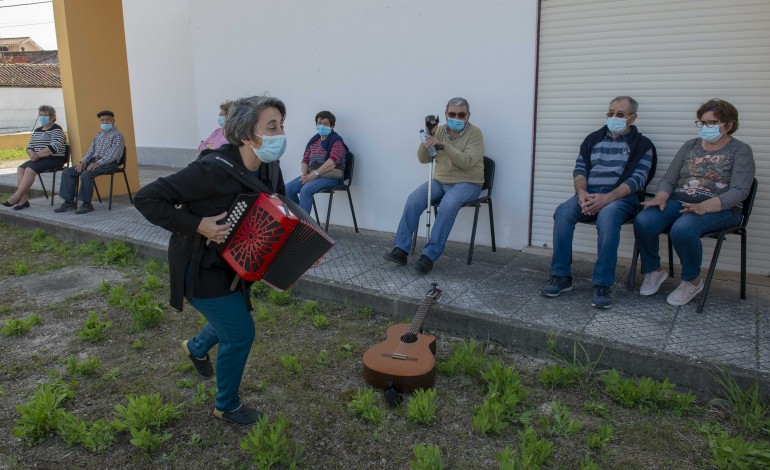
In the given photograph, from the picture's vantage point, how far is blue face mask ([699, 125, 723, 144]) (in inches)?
166

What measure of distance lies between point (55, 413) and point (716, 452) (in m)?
3.43

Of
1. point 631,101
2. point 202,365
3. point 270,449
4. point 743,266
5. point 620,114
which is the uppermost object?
point 631,101

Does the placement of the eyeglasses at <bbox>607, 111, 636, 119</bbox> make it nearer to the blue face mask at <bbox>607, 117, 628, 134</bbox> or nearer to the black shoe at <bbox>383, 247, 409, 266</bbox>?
the blue face mask at <bbox>607, 117, 628, 134</bbox>

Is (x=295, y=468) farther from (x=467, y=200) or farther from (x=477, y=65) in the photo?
(x=477, y=65)

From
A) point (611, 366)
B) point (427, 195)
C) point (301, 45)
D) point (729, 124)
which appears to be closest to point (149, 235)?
point (301, 45)

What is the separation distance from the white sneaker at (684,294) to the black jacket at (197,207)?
3131 millimetres

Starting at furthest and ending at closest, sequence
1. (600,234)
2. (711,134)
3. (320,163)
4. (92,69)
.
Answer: (92,69) → (320,163) → (600,234) → (711,134)

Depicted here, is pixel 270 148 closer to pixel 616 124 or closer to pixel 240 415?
pixel 240 415

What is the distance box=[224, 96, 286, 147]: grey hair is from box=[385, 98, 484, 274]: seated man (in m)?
2.49

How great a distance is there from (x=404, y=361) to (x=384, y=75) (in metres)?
3.70

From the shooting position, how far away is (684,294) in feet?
14.1

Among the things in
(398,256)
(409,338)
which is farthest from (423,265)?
(409,338)

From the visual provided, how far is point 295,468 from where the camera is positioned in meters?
2.82

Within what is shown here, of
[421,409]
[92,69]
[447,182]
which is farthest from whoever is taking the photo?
[92,69]
